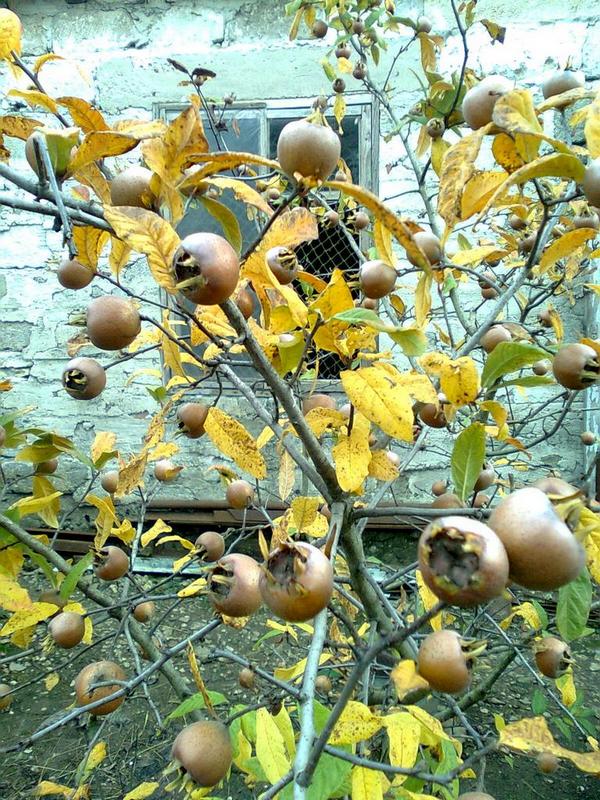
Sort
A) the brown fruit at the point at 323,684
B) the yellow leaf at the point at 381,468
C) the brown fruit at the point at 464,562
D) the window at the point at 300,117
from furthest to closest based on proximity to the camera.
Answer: the window at the point at 300,117, the brown fruit at the point at 323,684, the yellow leaf at the point at 381,468, the brown fruit at the point at 464,562

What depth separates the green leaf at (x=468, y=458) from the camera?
69cm

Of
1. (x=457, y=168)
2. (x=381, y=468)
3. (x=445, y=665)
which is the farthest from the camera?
(x=381, y=468)

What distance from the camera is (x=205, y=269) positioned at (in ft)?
1.70

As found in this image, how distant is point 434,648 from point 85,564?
2.86 ft

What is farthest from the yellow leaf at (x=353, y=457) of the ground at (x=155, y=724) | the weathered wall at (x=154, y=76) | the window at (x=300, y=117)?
the weathered wall at (x=154, y=76)

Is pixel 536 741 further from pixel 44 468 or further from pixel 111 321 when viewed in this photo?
pixel 44 468

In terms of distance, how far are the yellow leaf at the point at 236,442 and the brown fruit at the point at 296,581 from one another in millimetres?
338

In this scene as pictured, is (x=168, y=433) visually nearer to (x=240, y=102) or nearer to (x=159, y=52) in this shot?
(x=240, y=102)

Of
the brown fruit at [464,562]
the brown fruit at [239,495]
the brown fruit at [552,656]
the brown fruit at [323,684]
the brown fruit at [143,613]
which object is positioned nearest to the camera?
the brown fruit at [464,562]

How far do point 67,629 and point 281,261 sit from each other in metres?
0.84

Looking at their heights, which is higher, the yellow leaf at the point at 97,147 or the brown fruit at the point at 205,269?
the yellow leaf at the point at 97,147

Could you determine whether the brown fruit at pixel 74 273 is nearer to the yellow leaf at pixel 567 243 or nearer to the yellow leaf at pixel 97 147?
the yellow leaf at pixel 97 147

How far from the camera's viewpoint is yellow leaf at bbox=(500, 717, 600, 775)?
67cm

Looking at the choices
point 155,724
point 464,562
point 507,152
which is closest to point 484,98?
point 507,152
